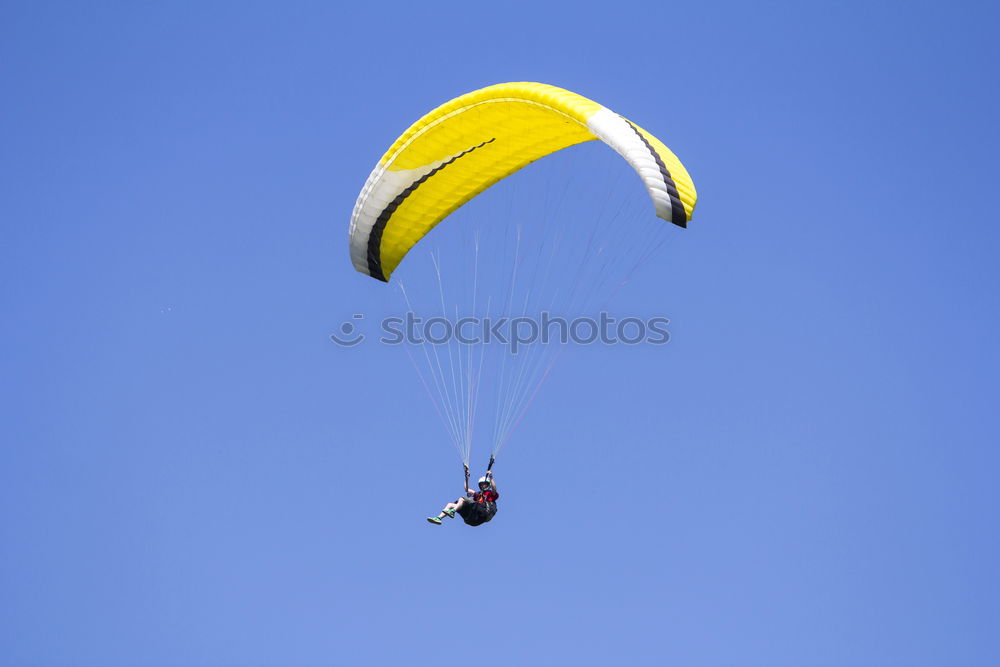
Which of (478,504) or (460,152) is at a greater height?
(460,152)

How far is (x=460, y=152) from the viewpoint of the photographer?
23875mm

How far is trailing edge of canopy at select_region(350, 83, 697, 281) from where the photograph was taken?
21.7m

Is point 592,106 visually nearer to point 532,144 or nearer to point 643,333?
point 532,144

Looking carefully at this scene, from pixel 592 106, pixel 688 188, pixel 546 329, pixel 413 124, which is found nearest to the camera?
pixel 688 188

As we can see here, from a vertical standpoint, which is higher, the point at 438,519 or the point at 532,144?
the point at 532,144

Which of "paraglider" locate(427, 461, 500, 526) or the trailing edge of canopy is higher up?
the trailing edge of canopy

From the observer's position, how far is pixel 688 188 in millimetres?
20234

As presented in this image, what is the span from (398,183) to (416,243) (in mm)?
1315

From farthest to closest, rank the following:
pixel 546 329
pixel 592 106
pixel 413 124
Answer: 1. pixel 546 329
2. pixel 413 124
3. pixel 592 106

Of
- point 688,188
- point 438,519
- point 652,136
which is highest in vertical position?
point 652,136

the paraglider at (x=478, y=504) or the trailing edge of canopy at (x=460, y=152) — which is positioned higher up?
the trailing edge of canopy at (x=460, y=152)

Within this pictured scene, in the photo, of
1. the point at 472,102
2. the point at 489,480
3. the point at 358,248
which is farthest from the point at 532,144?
the point at 489,480

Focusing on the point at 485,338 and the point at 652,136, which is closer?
the point at 652,136

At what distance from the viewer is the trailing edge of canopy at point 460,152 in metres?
21.7
